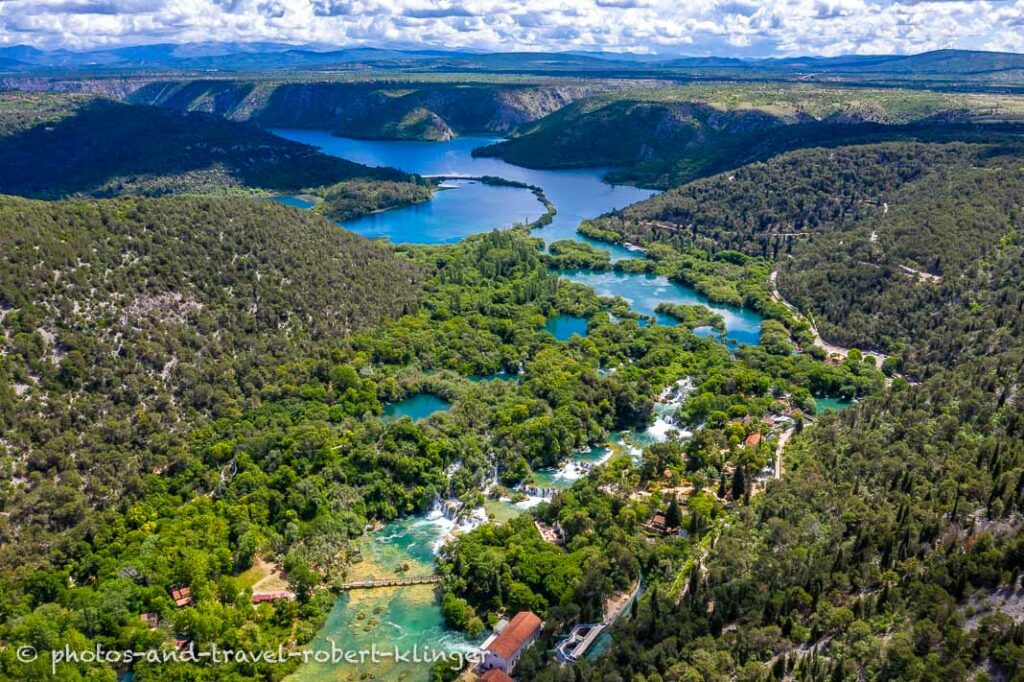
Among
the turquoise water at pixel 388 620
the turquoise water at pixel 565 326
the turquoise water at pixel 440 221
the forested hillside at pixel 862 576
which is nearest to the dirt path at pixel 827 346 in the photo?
the forested hillside at pixel 862 576

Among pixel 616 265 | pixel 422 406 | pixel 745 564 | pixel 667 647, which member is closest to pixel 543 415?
pixel 422 406

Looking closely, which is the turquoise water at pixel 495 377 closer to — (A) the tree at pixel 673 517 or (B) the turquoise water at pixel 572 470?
(B) the turquoise water at pixel 572 470

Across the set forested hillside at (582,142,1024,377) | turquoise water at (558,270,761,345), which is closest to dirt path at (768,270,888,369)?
forested hillside at (582,142,1024,377)

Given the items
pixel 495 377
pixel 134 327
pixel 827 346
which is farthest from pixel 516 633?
pixel 827 346

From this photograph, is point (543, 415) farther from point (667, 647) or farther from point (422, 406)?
point (667, 647)

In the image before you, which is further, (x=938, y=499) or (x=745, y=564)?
(x=938, y=499)
